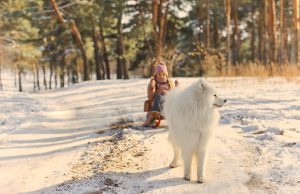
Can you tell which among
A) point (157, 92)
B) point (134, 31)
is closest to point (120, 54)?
point (134, 31)

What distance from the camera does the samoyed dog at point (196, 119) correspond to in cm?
568

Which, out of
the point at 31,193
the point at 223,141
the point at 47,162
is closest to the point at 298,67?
the point at 223,141

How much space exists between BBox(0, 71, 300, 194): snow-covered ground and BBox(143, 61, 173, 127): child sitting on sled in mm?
714

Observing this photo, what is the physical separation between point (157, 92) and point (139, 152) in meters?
2.71

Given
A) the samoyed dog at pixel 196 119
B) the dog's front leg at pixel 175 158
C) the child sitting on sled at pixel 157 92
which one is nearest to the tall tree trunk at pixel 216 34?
the child sitting on sled at pixel 157 92

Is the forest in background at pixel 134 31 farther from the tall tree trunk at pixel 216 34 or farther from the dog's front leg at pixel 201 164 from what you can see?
the dog's front leg at pixel 201 164

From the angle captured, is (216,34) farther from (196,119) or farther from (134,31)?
(196,119)

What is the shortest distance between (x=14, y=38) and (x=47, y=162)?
91.1ft

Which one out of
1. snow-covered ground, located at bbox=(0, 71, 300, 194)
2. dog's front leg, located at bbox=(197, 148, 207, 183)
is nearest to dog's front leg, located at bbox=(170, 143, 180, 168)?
snow-covered ground, located at bbox=(0, 71, 300, 194)

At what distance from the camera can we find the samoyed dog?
5.68 m

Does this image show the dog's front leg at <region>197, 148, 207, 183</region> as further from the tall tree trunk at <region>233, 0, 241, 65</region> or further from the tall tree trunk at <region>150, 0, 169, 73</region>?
the tall tree trunk at <region>233, 0, 241, 65</region>

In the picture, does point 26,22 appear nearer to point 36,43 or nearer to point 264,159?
point 36,43

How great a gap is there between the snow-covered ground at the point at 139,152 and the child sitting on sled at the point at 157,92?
2.34 feet

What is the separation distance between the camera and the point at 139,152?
7.42m
